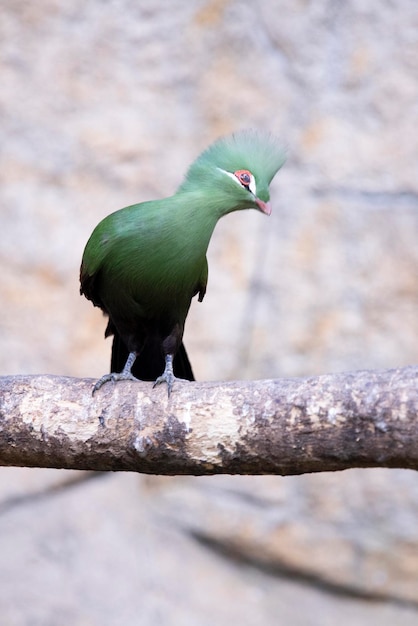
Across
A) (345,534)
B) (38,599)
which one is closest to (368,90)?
(345,534)

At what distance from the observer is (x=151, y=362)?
328cm

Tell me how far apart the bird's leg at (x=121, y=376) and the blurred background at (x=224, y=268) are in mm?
1125

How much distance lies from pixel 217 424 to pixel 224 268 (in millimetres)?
2114

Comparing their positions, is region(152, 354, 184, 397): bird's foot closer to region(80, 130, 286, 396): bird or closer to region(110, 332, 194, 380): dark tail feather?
region(80, 130, 286, 396): bird

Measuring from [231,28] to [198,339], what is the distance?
1562 mm

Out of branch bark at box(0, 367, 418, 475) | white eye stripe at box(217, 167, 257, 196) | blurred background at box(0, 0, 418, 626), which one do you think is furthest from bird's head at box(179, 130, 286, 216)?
blurred background at box(0, 0, 418, 626)

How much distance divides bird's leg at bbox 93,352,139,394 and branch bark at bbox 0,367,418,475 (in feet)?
0.12

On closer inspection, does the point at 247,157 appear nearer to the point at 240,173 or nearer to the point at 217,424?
the point at 240,173

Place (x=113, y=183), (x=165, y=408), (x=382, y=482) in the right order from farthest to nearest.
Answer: (x=113, y=183) → (x=382, y=482) → (x=165, y=408)

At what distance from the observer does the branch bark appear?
2061 millimetres

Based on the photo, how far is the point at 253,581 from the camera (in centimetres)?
420

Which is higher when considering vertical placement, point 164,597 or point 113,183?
point 113,183

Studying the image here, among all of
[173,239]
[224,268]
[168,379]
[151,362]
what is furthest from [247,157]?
[224,268]

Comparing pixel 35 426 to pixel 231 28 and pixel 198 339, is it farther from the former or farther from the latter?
pixel 231 28
